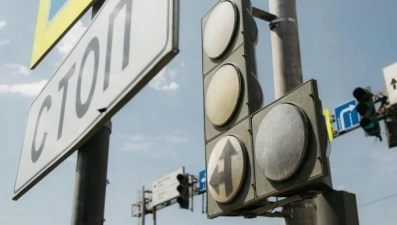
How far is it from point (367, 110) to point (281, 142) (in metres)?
4.99

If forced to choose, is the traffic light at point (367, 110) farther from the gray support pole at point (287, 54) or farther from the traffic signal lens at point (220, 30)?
the traffic signal lens at point (220, 30)

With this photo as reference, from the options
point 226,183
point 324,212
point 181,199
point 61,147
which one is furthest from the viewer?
point 181,199

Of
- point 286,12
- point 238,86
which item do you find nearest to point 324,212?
point 238,86

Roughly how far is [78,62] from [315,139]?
2.44m

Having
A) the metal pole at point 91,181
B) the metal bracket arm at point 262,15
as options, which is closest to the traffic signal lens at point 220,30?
the metal bracket arm at point 262,15

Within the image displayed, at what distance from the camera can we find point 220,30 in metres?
6.07

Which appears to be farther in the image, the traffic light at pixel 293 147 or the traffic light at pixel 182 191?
the traffic light at pixel 182 191

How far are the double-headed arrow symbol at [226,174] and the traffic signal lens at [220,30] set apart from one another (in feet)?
4.26

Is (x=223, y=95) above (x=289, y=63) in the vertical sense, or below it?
below

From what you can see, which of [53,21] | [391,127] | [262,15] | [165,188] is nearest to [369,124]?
[391,127]

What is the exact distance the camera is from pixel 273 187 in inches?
176

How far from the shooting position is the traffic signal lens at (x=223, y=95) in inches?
211

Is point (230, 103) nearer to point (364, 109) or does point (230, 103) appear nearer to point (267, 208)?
point (267, 208)

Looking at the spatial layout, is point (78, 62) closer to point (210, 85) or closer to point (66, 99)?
point (66, 99)
